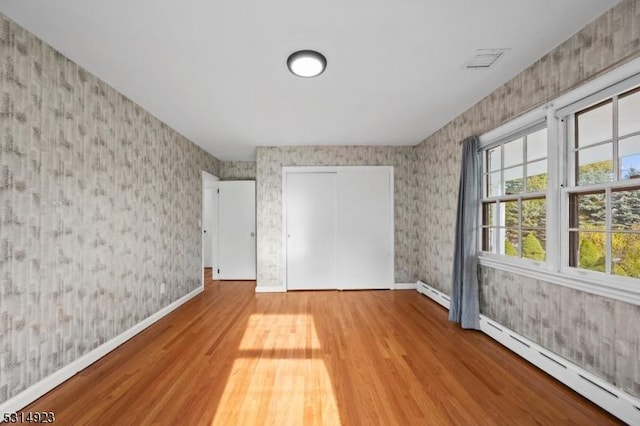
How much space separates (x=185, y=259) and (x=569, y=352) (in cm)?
435

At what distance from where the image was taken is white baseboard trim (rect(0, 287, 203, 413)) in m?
1.60

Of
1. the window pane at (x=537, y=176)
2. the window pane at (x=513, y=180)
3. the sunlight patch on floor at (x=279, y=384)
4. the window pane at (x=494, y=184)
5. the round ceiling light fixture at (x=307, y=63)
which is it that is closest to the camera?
the sunlight patch on floor at (x=279, y=384)

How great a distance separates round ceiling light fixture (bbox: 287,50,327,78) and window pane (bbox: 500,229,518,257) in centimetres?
239

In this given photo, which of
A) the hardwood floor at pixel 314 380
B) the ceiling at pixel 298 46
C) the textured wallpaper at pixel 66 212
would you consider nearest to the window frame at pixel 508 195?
the ceiling at pixel 298 46

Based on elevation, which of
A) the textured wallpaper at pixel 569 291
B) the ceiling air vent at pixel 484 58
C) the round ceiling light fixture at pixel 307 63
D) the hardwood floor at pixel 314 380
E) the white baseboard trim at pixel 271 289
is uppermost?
the ceiling air vent at pixel 484 58

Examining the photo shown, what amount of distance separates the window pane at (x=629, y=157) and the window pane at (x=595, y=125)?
125 mm

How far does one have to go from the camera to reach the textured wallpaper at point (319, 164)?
447 cm

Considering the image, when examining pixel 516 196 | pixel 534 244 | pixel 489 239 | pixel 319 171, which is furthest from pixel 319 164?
pixel 534 244

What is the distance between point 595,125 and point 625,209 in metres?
0.62

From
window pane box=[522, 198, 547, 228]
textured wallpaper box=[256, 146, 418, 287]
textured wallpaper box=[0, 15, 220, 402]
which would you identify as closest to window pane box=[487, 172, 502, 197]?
window pane box=[522, 198, 547, 228]

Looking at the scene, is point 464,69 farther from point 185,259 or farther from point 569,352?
point 185,259

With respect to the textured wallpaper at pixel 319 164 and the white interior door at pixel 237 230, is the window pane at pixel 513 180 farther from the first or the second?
the white interior door at pixel 237 230

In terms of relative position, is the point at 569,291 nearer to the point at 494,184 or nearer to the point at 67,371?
the point at 494,184

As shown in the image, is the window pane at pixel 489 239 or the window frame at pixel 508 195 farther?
the window pane at pixel 489 239
